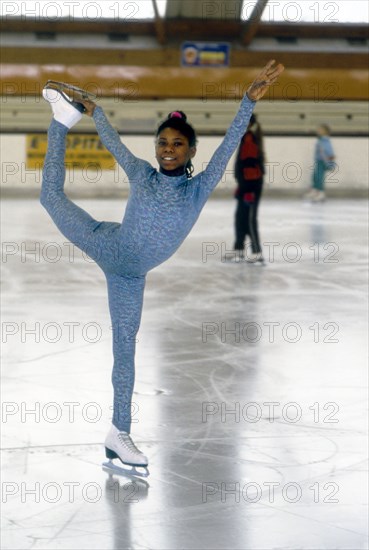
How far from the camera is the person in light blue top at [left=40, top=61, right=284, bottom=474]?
4031mm

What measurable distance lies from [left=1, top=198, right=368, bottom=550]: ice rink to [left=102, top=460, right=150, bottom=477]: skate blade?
0.04m

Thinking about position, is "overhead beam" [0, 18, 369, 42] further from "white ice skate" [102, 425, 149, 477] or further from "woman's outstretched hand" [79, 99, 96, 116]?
"white ice skate" [102, 425, 149, 477]

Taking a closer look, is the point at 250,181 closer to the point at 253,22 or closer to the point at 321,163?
the point at 321,163

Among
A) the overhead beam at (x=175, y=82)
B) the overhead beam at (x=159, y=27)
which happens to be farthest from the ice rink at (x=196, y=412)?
the overhead beam at (x=175, y=82)

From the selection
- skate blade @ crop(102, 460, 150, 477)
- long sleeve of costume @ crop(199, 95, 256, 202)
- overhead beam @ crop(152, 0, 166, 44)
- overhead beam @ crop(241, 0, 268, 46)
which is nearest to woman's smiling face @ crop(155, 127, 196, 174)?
long sleeve of costume @ crop(199, 95, 256, 202)

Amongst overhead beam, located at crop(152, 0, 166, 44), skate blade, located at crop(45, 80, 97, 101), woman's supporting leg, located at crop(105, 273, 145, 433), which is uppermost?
overhead beam, located at crop(152, 0, 166, 44)

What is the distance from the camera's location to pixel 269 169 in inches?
832

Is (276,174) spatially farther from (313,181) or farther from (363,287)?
(363,287)

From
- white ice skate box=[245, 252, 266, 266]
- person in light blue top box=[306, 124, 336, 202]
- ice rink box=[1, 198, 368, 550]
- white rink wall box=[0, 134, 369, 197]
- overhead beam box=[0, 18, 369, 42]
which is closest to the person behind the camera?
ice rink box=[1, 198, 368, 550]

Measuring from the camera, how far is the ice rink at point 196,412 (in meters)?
3.84

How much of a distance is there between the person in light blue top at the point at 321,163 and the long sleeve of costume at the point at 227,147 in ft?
53.0

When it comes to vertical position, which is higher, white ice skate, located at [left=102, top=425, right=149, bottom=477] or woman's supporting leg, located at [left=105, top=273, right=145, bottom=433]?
woman's supporting leg, located at [left=105, top=273, right=145, bottom=433]

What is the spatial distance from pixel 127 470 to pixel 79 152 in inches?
695

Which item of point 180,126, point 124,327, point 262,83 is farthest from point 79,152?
point 262,83
